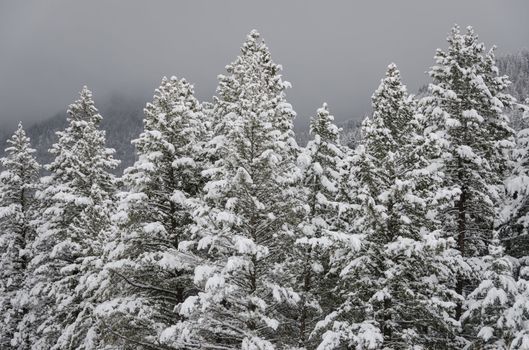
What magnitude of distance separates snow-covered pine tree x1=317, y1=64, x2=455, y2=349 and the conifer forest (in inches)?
2.4

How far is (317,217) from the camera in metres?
17.3

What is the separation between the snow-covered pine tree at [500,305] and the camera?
1215 cm

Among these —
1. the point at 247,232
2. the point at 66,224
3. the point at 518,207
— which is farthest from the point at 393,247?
the point at 66,224

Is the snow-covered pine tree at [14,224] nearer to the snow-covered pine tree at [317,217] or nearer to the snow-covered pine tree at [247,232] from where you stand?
the snow-covered pine tree at [247,232]

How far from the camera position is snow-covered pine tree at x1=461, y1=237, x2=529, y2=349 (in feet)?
39.9

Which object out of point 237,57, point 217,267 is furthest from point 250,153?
point 237,57

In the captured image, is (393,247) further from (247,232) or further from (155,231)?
(155,231)

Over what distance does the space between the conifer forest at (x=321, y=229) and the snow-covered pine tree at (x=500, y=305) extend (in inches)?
2.2

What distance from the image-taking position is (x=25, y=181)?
91.5 ft

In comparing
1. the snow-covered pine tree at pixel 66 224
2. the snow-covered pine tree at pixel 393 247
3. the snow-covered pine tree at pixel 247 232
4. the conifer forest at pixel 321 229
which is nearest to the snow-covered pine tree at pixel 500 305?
the conifer forest at pixel 321 229

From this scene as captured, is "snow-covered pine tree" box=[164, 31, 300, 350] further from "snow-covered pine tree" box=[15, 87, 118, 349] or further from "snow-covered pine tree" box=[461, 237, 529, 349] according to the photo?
"snow-covered pine tree" box=[15, 87, 118, 349]

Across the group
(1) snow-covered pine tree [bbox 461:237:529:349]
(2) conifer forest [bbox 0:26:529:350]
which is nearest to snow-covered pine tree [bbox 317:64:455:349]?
(2) conifer forest [bbox 0:26:529:350]

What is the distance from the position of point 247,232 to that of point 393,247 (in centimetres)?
455

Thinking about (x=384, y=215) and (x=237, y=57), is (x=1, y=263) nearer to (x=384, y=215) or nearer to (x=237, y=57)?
(x=237, y=57)
